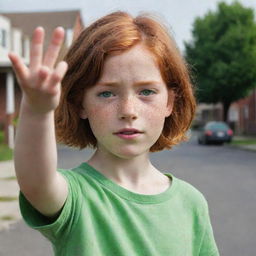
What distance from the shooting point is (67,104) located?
1553 mm

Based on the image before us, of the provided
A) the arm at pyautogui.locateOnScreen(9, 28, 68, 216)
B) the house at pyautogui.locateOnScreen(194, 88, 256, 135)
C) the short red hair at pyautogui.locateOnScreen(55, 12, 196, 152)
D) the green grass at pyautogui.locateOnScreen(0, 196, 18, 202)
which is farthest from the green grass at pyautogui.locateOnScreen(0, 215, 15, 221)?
the house at pyautogui.locateOnScreen(194, 88, 256, 135)

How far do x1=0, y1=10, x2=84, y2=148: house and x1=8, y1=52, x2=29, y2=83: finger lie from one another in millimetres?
13727

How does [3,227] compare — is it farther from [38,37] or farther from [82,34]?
[38,37]

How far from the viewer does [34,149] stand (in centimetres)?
111

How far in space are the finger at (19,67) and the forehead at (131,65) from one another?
0.44m

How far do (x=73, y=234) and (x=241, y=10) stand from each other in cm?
4349

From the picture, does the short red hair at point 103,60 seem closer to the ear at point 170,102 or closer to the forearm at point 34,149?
the ear at point 170,102

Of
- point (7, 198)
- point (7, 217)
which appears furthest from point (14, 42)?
point (7, 217)

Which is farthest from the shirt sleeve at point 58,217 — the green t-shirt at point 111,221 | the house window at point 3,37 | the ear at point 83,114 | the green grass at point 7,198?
the house window at point 3,37

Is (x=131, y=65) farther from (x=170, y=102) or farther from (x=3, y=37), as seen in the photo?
(x=3, y=37)

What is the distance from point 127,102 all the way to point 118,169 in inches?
8.5

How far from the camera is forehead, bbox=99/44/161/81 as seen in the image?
1.37 meters

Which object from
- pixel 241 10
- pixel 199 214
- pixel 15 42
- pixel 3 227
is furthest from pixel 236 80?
pixel 199 214

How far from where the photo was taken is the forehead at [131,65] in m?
1.37
